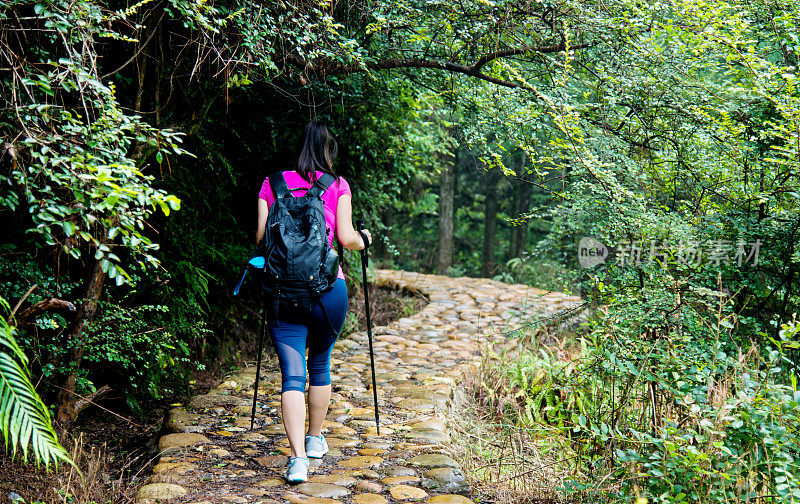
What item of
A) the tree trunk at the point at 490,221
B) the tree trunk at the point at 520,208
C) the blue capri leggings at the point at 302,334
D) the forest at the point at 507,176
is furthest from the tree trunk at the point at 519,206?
the blue capri leggings at the point at 302,334

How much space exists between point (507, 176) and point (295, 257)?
238 cm

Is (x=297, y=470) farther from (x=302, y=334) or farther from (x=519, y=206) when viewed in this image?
(x=519, y=206)

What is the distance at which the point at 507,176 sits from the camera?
488 cm

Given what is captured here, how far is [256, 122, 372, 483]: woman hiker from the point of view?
126 inches

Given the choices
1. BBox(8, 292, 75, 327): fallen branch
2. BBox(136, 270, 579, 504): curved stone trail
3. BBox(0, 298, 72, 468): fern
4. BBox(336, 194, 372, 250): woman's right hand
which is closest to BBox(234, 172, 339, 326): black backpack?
BBox(336, 194, 372, 250): woman's right hand

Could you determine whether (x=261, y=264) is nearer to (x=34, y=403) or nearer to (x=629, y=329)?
(x=34, y=403)

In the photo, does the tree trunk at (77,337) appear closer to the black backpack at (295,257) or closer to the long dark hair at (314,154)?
the black backpack at (295,257)

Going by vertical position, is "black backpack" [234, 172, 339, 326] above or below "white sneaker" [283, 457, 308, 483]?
above

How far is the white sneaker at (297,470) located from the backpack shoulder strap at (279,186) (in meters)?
1.43

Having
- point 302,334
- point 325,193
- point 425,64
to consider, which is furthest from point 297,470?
point 425,64

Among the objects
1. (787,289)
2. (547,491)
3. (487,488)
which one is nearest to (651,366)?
(547,491)

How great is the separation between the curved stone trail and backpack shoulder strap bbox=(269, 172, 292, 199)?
5.13 ft

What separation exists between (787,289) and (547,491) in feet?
9.71

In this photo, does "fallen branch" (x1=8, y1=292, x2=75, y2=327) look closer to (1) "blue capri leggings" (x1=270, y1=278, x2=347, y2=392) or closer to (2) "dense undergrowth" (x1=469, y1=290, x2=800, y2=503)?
(1) "blue capri leggings" (x1=270, y1=278, x2=347, y2=392)
